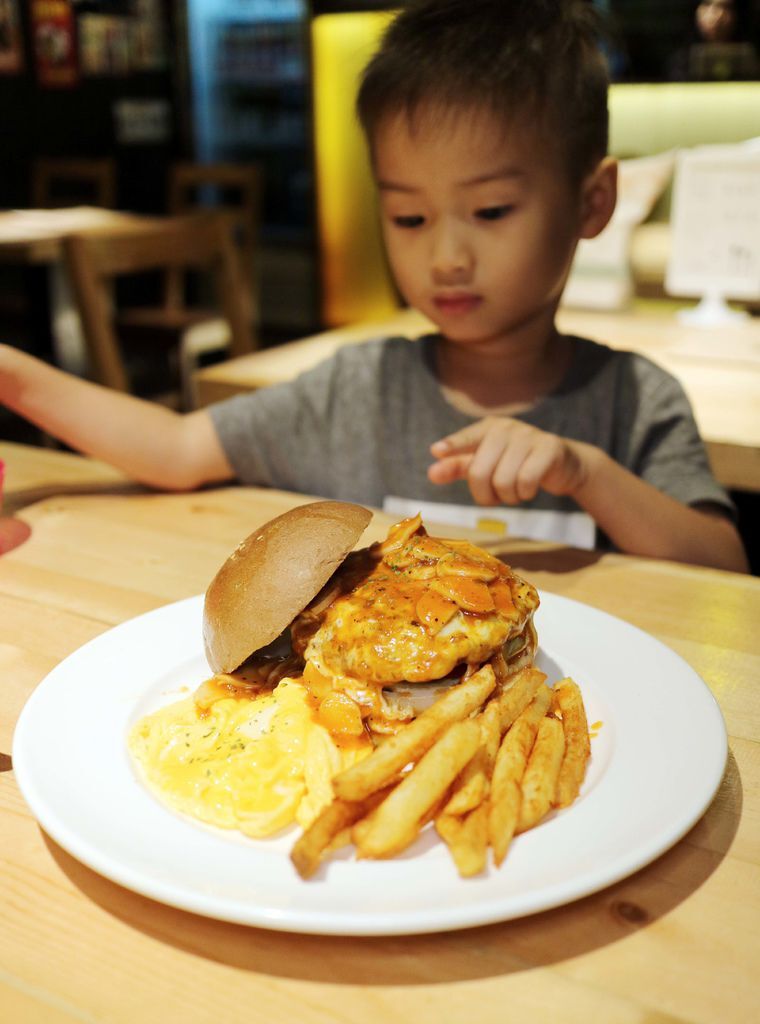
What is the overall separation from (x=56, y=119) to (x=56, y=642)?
9201 mm

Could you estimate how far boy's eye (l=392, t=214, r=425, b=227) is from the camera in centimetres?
195

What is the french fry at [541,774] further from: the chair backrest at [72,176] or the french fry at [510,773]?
the chair backrest at [72,176]

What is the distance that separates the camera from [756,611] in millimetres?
1449

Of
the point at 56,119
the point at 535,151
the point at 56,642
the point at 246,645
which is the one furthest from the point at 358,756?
the point at 56,119

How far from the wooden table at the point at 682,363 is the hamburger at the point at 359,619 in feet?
4.34

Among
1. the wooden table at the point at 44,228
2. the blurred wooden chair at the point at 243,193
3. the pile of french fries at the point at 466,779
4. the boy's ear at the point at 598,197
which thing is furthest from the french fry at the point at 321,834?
the blurred wooden chair at the point at 243,193

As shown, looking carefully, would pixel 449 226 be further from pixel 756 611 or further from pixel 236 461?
pixel 756 611

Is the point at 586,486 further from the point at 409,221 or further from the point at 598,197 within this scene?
the point at 598,197

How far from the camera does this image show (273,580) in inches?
43.8

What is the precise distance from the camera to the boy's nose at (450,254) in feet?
6.22

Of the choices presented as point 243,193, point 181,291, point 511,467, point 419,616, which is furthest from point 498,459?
point 243,193

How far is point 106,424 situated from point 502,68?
43.7 inches

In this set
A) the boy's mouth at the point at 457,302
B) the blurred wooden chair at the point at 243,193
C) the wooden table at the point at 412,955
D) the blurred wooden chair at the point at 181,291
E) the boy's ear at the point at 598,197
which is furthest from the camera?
the blurred wooden chair at the point at 243,193

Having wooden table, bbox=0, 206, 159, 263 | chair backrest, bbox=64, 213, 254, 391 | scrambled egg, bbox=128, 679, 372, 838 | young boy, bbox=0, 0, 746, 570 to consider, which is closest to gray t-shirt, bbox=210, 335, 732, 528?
young boy, bbox=0, 0, 746, 570
